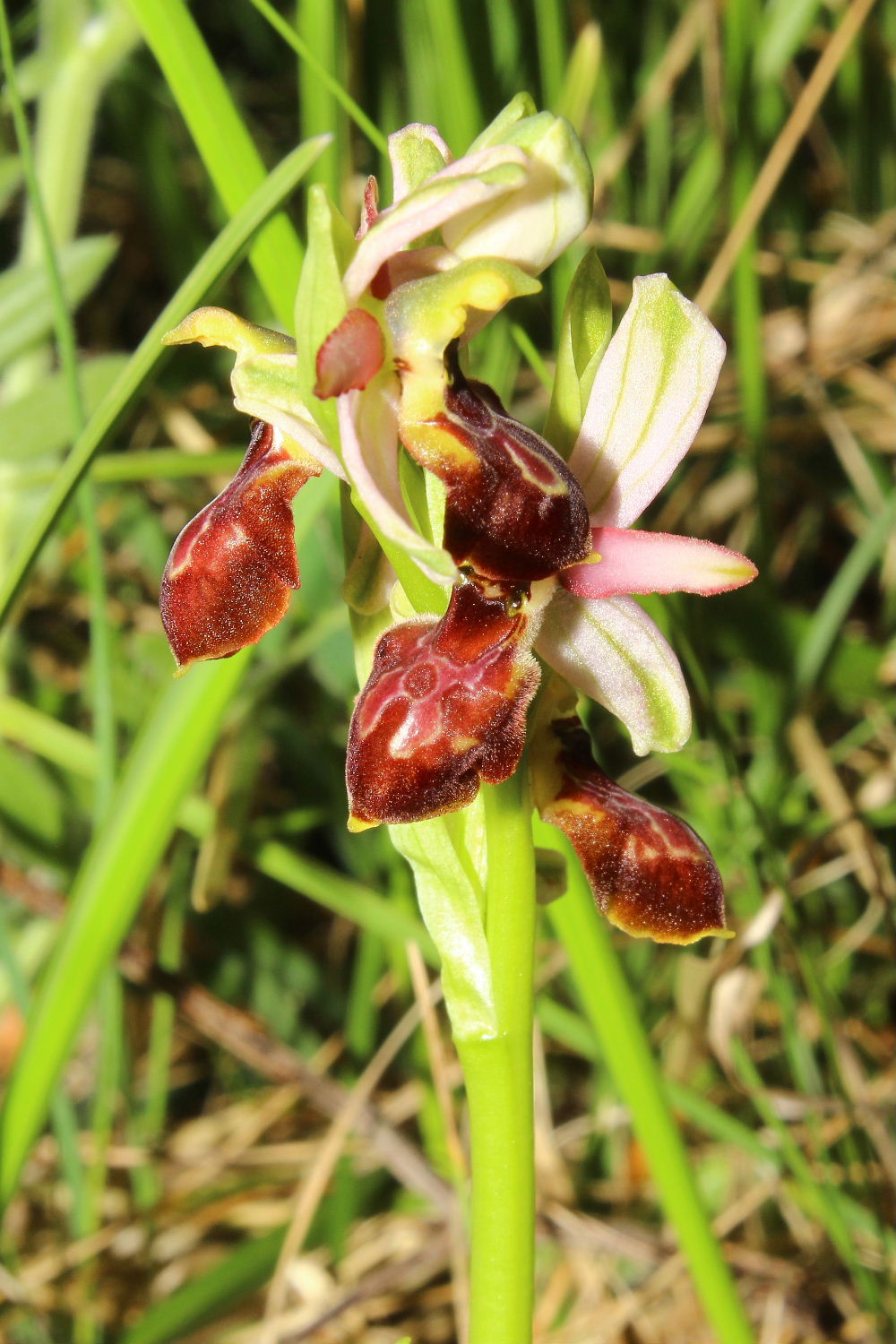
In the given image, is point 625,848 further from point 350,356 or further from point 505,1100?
point 350,356

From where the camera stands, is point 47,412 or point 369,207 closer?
point 369,207

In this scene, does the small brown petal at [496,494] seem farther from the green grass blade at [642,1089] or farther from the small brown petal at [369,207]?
the green grass blade at [642,1089]

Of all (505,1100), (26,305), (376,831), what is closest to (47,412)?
(26,305)

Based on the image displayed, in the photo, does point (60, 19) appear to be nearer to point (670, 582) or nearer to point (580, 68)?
point (580, 68)

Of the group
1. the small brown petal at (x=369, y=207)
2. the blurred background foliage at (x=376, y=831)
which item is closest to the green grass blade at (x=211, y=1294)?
the blurred background foliage at (x=376, y=831)

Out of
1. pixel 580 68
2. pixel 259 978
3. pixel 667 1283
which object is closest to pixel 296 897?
pixel 259 978

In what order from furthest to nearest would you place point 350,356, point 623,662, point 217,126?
point 217,126, point 623,662, point 350,356
